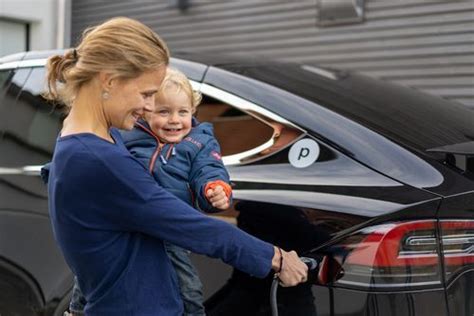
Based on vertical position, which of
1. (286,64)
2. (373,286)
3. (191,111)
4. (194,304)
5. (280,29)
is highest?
(280,29)

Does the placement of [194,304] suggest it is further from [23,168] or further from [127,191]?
[23,168]

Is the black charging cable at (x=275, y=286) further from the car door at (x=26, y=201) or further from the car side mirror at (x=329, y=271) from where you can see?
the car door at (x=26, y=201)

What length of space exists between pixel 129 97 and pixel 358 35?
5.20 meters

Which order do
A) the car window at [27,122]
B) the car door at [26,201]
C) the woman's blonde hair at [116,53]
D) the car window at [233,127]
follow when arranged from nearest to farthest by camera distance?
the woman's blonde hair at [116,53], the car window at [233,127], the car door at [26,201], the car window at [27,122]

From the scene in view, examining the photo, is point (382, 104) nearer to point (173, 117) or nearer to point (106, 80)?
point (173, 117)

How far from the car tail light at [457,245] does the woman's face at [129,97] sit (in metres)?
0.89

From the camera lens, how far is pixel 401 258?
171cm

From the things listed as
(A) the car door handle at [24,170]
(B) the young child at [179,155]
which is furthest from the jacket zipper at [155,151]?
(A) the car door handle at [24,170]

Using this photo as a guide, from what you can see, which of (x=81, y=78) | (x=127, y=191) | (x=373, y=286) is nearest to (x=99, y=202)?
(x=127, y=191)

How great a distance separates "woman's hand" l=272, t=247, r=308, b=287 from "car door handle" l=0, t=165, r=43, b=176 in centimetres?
148

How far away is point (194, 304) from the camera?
1.80 meters

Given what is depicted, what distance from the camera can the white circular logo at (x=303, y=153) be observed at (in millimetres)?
2061

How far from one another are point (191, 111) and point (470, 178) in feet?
2.89

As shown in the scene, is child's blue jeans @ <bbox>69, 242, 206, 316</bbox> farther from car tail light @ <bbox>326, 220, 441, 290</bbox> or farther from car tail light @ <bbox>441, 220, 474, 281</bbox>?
car tail light @ <bbox>441, 220, 474, 281</bbox>
